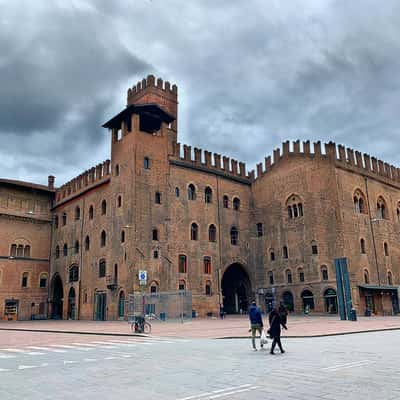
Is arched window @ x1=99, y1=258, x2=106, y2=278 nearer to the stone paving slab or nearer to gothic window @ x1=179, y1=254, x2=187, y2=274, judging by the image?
gothic window @ x1=179, y1=254, x2=187, y2=274

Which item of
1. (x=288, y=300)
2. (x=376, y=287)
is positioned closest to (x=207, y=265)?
(x=288, y=300)

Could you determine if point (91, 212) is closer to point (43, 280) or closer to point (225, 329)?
point (43, 280)

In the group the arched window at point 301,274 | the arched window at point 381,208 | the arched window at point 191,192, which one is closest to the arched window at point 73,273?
the arched window at point 191,192

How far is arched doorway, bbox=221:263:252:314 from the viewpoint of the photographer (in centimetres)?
4227

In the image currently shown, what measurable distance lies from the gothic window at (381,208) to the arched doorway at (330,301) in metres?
10.3

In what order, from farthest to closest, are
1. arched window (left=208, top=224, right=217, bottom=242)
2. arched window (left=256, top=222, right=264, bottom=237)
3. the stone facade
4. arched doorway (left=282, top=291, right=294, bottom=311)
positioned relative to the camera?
1. arched window (left=256, top=222, right=264, bottom=237)
2. arched window (left=208, top=224, right=217, bottom=242)
3. arched doorway (left=282, top=291, right=294, bottom=311)
4. the stone facade

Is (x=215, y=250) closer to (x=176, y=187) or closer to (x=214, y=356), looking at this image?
(x=176, y=187)

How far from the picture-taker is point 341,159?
129ft

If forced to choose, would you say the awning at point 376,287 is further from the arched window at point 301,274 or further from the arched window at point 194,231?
the arched window at point 194,231

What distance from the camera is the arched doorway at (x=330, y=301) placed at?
1391 inches

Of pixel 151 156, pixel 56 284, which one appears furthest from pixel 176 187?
pixel 56 284

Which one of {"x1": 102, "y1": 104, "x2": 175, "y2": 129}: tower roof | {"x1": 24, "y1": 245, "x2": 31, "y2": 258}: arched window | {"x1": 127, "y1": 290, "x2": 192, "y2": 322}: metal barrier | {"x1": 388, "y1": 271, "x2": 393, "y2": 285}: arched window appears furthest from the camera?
{"x1": 24, "y1": 245, "x2": 31, "y2": 258}: arched window

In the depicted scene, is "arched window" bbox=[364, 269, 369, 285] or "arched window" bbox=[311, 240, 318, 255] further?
"arched window" bbox=[311, 240, 318, 255]

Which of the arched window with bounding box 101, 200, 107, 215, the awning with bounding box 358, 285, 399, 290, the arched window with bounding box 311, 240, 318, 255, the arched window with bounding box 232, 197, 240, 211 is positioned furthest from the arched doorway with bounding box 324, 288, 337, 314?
the arched window with bounding box 101, 200, 107, 215
